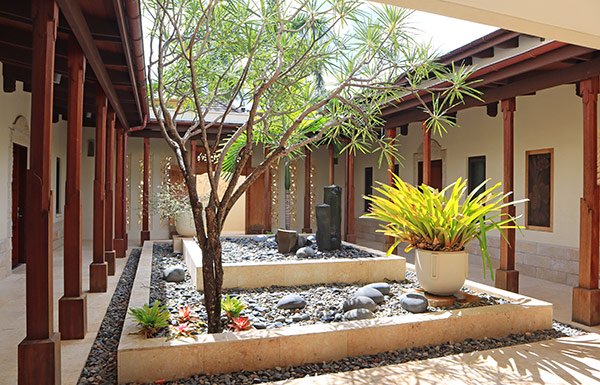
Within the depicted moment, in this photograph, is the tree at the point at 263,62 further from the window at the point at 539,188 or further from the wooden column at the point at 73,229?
the window at the point at 539,188

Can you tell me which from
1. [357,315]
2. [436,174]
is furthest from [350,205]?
[357,315]

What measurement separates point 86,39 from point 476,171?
680 cm

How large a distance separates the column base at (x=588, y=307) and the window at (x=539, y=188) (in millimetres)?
2532

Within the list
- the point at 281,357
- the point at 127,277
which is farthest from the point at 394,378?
the point at 127,277

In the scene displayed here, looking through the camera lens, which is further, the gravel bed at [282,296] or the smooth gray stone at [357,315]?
the gravel bed at [282,296]

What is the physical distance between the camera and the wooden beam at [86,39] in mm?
2998

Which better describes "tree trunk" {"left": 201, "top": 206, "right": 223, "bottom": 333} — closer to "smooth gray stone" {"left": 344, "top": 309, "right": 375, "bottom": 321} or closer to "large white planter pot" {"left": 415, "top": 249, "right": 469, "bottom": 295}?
"smooth gray stone" {"left": 344, "top": 309, "right": 375, "bottom": 321}

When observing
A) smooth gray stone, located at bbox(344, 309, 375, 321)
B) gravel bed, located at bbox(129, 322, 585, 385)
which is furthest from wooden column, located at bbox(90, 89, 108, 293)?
smooth gray stone, located at bbox(344, 309, 375, 321)

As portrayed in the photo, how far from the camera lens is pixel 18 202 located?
6.80 m

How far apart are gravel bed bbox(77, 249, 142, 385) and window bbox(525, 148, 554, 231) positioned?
5.92 meters

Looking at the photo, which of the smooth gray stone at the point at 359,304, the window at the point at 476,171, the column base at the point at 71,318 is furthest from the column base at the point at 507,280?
the column base at the point at 71,318

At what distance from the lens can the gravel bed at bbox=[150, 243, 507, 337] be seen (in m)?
3.90

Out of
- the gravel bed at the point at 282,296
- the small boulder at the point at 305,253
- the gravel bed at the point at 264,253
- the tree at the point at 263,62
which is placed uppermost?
the tree at the point at 263,62

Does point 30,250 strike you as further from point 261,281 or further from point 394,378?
point 261,281
